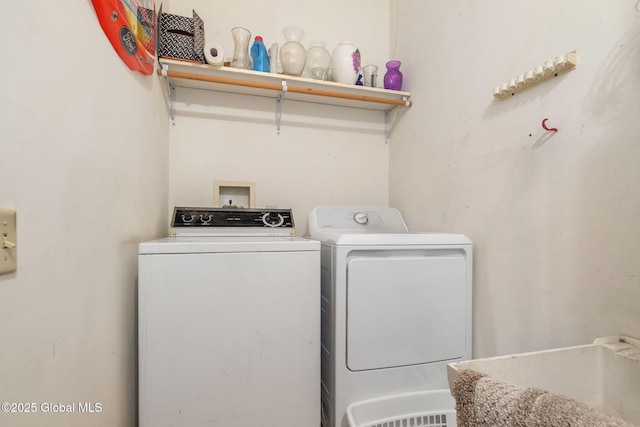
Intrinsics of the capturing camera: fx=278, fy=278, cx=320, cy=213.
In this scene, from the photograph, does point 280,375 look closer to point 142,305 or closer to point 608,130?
point 142,305

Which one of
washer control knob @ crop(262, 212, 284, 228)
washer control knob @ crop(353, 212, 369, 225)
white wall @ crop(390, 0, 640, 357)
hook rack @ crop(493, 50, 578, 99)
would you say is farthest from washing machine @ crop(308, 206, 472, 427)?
hook rack @ crop(493, 50, 578, 99)

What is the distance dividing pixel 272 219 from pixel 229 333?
63 cm

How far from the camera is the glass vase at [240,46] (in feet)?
5.51

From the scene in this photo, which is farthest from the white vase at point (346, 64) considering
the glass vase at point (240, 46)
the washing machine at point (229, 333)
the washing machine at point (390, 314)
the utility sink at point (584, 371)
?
the utility sink at point (584, 371)

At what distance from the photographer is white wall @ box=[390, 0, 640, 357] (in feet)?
2.70

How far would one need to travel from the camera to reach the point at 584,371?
77cm

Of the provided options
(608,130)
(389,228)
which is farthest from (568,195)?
(389,228)

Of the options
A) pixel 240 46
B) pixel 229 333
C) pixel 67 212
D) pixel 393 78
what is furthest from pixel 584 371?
pixel 240 46

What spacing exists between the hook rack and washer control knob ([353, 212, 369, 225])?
0.89 metres

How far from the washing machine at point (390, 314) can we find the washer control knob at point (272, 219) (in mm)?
292

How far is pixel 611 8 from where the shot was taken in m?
0.84

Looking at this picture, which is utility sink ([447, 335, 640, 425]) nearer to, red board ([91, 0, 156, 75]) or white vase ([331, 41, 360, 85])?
red board ([91, 0, 156, 75])

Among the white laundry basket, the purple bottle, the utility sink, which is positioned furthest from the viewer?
the purple bottle

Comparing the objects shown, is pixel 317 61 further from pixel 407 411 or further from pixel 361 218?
pixel 407 411
